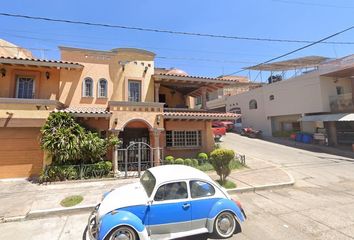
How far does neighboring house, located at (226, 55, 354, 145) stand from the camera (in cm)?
2062

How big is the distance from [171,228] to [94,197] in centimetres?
466

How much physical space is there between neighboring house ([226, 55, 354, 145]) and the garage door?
Answer: 77.1ft

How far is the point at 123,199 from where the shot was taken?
5008 millimetres

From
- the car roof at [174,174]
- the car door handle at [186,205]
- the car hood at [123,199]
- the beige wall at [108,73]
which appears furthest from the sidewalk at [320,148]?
the car hood at [123,199]

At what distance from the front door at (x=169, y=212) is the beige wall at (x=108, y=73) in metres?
10.9

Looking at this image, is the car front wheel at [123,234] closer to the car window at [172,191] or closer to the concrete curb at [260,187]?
the car window at [172,191]

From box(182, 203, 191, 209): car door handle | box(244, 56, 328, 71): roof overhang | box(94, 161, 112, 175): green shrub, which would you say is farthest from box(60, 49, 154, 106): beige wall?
box(244, 56, 328, 71): roof overhang

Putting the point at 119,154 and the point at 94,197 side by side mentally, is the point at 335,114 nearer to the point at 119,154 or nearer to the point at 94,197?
the point at 119,154

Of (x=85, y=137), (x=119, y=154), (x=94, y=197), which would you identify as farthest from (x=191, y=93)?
(x=94, y=197)

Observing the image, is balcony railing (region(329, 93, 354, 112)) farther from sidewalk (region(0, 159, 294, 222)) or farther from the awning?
sidewalk (region(0, 159, 294, 222))

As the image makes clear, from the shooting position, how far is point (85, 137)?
11.6m

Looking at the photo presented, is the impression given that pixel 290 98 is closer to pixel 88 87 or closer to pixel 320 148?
pixel 320 148

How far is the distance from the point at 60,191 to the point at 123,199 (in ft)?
19.4

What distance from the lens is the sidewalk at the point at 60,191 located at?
279 inches
